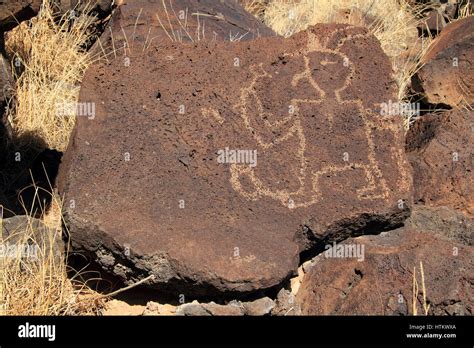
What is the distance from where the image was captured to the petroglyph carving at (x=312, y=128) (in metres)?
3.82

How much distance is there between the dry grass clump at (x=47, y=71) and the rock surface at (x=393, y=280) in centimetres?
214

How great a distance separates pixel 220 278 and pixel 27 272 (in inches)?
35.4

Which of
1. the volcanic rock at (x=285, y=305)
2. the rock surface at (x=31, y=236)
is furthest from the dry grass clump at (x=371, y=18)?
the rock surface at (x=31, y=236)

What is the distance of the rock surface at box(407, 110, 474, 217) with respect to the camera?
4.25m

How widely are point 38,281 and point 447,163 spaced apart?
7.56 ft

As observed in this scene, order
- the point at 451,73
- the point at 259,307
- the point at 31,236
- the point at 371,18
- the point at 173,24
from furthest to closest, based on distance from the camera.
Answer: the point at 371,18 → the point at 173,24 → the point at 451,73 → the point at 31,236 → the point at 259,307

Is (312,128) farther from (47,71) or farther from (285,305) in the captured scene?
(47,71)

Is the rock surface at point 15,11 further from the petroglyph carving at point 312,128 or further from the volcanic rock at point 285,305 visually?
the volcanic rock at point 285,305

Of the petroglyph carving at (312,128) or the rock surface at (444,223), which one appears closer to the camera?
the petroglyph carving at (312,128)

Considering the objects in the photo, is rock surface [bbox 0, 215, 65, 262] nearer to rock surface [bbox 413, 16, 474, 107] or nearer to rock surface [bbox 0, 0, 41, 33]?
rock surface [bbox 0, 0, 41, 33]

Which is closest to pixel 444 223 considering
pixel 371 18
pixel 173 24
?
pixel 173 24

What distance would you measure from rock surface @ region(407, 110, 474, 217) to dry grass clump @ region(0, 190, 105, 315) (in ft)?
6.24

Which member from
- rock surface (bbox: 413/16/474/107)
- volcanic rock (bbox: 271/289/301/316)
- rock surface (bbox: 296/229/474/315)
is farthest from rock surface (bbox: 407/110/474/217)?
volcanic rock (bbox: 271/289/301/316)

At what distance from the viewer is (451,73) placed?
5.45 metres
